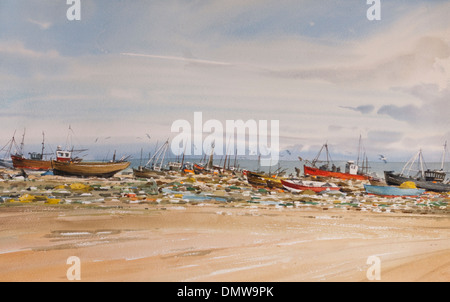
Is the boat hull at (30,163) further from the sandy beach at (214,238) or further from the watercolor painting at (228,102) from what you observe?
the sandy beach at (214,238)

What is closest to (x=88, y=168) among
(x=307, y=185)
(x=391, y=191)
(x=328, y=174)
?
(x=307, y=185)

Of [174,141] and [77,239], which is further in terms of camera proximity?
[174,141]

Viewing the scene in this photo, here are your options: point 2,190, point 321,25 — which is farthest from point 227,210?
point 2,190

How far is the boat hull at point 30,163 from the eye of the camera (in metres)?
3.33

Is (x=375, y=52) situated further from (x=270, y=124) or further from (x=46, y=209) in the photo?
(x=46, y=209)

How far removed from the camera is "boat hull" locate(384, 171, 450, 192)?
344cm

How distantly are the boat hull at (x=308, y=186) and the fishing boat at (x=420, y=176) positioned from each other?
53 cm

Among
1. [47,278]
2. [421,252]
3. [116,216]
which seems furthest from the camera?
[116,216]

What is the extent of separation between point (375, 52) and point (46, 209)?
3.26 meters

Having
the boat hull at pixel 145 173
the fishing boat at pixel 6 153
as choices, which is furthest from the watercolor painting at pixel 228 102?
the boat hull at pixel 145 173

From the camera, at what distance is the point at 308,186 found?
3.59 metres

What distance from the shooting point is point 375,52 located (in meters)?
3.26

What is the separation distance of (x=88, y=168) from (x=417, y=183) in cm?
322

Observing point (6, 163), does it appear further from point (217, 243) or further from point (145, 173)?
point (217, 243)
